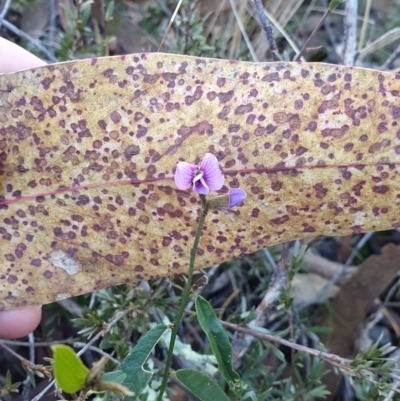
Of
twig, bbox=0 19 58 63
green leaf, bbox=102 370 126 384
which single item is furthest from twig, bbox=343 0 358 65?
green leaf, bbox=102 370 126 384

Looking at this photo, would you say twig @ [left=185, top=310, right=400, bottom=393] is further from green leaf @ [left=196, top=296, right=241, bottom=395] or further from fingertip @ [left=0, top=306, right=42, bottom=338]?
fingertip @ [left=0, top=306, right=42, bottom=338]

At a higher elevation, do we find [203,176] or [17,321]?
Answer: [203,176]

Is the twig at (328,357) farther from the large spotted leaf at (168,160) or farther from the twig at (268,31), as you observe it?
the twig at (268,31)

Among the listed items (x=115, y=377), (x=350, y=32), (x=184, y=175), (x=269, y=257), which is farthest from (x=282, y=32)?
(x=115, y=377)

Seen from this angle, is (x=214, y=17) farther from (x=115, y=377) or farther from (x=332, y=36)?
(x=115, y=377)

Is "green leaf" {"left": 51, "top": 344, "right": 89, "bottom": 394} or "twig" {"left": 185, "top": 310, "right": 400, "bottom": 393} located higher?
"green leaf" {"left": 51, "top": 344, "right": 89, "bottom": 394}

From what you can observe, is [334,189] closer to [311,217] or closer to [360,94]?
[311,217]
